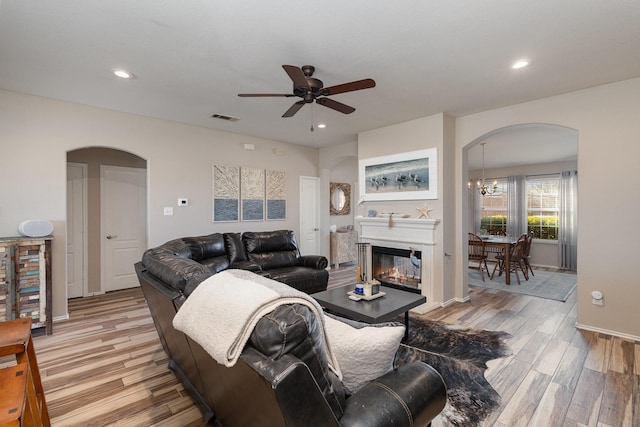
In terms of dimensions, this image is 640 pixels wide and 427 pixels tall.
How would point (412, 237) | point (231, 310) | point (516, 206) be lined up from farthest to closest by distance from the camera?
point (516, 206) < point (412, 237) < point (231, 310)

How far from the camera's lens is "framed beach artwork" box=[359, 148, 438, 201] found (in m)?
4.25

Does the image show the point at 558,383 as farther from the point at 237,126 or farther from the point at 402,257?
the point at 237,126

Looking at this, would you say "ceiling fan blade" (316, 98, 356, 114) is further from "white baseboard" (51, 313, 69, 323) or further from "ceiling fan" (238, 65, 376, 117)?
"white baseboard" (51, 313, 69, 323)

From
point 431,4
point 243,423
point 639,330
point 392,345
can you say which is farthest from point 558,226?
point 243,423

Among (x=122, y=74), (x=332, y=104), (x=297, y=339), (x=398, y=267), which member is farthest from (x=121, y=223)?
(x=297, y=339)

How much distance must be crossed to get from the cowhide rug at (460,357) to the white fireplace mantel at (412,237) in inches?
26.4

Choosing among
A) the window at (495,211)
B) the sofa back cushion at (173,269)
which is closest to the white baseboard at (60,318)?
the sofa back cushion at (173,269)

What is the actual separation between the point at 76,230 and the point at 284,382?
5.15 m

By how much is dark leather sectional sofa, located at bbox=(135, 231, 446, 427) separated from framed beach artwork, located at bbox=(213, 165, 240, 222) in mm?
3071

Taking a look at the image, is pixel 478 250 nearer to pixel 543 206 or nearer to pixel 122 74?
pixel 543 206

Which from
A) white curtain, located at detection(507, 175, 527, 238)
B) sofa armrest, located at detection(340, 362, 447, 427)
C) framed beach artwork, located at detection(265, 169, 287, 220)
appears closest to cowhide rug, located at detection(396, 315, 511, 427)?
sofa armrest, located at detection(340, 362, 447, 427)

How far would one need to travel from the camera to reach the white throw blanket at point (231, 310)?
1052mm

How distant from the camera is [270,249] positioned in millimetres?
4777

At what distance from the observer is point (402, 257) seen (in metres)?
4.70
